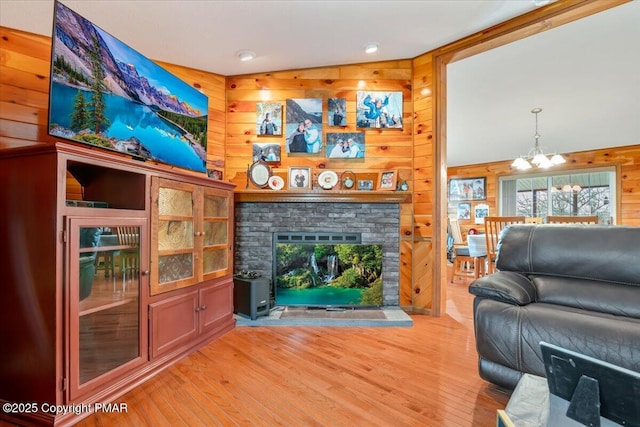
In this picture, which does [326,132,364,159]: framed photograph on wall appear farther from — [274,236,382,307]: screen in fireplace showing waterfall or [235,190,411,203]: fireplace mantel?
[274,236,382,307]: screen in fireplace showing waterfall

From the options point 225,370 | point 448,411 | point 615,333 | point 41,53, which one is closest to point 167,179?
point 225,370

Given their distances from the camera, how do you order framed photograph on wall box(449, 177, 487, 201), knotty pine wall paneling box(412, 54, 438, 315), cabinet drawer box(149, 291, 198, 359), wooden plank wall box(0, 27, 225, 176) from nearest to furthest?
cabinet drawer box(149, 291, 198, 359) → wooden plank wall box(0, 27, 225, 176) → knotty pine wall paneling box(412, 54, 438, 315) → framed photograph on wall box(449, 177, 487, 201)

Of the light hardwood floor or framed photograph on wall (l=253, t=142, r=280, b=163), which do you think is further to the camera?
framed photograph on wall (l=253, t=142, r=280, b=163)

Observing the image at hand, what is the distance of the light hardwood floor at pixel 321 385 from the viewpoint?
151 cm

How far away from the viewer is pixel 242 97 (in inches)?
134

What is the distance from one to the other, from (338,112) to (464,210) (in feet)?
18.0

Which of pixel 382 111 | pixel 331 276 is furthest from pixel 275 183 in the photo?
pixel 382 111

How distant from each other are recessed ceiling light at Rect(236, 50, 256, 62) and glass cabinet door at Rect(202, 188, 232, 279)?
1.40m

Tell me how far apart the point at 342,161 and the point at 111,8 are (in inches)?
89.5

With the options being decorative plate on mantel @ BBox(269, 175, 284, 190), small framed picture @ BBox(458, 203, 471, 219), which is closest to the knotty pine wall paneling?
decorative plate on mantel @ BBox(269, 175, 284, 190)

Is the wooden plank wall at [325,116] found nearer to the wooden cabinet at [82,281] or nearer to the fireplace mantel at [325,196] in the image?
the fireplace mantel at [325,196]

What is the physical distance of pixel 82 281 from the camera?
5.14 ft

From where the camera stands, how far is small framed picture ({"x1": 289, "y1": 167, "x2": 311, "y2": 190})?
327 cm

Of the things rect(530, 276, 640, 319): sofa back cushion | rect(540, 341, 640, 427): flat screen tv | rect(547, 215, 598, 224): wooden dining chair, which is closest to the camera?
rect(540, 341, 640, 427): flat screen tv
